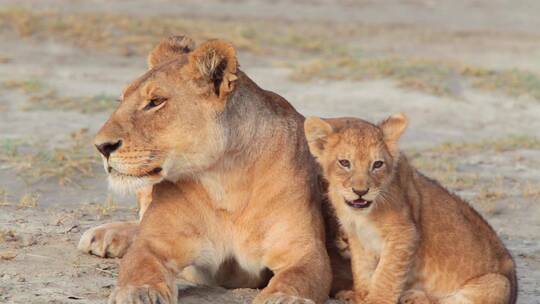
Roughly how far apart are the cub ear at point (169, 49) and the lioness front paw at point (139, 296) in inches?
50.9

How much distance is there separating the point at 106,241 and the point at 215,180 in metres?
0.98

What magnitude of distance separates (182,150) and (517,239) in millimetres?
3114

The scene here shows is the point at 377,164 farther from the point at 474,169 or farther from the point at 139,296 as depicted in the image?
the point at 474,169

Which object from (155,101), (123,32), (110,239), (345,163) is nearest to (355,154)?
(345,163)

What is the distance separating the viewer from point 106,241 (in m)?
6.17

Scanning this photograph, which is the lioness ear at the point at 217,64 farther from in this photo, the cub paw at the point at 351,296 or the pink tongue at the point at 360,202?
the cub paw at the point at 351,296

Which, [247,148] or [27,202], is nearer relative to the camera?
[247,148]

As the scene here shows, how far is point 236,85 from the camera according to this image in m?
5.50

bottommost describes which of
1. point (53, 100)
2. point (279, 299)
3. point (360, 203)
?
point (53, 100)

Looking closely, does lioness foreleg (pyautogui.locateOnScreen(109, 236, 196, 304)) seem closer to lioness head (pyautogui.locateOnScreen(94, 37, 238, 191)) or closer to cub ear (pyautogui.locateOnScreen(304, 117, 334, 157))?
lioness head (pyautogui.locateOnScreen(94, 37, 238, 191))

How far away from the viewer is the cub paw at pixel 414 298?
5.43 metres

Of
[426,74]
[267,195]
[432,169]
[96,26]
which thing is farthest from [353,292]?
[96,26]

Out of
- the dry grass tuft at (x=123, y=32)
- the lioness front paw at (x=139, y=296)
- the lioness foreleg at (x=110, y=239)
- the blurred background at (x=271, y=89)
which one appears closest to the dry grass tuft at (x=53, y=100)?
the blurred background at (x=271, y=89)

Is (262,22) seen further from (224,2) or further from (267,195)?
(267,195)
